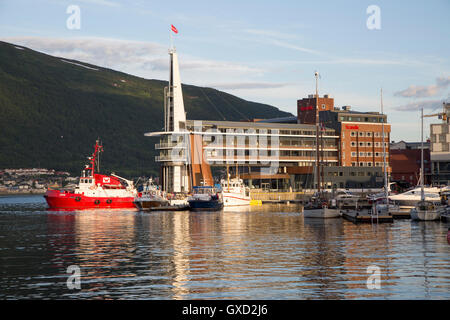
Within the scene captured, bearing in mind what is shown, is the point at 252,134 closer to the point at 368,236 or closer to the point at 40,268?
the point at 368,236

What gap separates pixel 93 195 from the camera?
146750mm

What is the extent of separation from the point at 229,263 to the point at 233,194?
99.1 metres

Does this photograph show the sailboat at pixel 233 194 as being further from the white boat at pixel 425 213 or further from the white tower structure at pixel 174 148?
the white boat at pixel 425 213

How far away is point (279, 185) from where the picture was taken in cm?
19688

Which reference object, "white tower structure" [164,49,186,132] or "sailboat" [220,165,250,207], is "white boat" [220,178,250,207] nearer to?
"sailboat" [220,165,250,207]

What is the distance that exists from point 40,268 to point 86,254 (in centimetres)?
834

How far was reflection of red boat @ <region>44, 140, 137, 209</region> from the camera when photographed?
145625 mm

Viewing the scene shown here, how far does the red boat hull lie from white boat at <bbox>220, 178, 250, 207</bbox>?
2481 centimetres

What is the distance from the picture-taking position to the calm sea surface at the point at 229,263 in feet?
114

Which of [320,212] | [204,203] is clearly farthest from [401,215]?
[204,203]

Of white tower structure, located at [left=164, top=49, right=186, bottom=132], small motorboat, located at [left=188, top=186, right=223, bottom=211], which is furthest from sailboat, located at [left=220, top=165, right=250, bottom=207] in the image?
white tower structure, located at [left=164, top=49, right=186, bottom=132]

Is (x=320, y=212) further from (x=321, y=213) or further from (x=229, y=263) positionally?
(x=229, y=263)

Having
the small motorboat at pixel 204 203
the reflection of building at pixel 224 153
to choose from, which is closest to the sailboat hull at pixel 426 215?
the small motorboat at pixel 204 203
